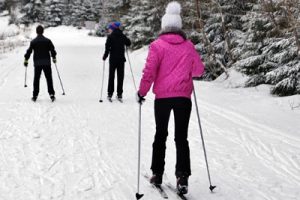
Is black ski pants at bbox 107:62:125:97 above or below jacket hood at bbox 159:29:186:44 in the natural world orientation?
below

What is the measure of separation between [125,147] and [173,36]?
125 inches

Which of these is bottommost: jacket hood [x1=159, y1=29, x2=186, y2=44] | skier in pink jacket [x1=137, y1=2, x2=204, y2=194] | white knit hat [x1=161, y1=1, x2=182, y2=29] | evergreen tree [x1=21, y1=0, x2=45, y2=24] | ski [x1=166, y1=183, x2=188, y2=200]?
evergreen tree [x1=21, y1=0, x2=45, y2=24]

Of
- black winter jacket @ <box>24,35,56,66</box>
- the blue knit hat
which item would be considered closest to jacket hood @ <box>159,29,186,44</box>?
the blue knit hat

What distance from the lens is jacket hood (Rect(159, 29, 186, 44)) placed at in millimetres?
5266

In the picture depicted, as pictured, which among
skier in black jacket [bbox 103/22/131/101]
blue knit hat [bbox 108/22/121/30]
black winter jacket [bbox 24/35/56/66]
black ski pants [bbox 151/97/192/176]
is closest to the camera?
black ski pants [bbox 151/97/192/176]

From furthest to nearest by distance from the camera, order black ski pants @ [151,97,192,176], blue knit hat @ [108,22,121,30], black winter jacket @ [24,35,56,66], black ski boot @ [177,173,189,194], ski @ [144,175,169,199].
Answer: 1. blue knit hat @ [108,22,121,30]
2. black winter jacket @ [24,35,56,66]
3. ski @ [144,175,169,199]
4. black ski boot @ [177,173,189,194]
5. black ski pants @ [151,97,192,176]

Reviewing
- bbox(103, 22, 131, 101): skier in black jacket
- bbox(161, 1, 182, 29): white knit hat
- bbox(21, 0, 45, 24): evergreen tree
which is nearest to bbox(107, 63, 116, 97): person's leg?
bbox(103, 22, 131, 101): skier in black jacket

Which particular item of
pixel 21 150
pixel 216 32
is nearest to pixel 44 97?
pixel 21 150

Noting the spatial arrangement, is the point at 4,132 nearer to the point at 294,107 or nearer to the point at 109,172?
the point at 109,172

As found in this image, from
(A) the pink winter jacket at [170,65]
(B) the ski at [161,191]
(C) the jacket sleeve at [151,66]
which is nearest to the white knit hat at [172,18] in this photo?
(A) the pink winter jacket at [170,65]

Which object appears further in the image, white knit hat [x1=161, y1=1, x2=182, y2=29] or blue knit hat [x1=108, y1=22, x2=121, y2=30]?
blue knit hat [x1=108, y1=22, x2=121, y2=30]

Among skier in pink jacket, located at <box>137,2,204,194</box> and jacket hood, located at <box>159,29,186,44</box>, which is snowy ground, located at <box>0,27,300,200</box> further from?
jacket hood, located at <box>159,29,186,44</box>

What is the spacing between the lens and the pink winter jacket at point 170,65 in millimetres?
5223

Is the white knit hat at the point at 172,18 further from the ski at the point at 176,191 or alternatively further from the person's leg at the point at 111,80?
the person's leg at the point at 111,80
